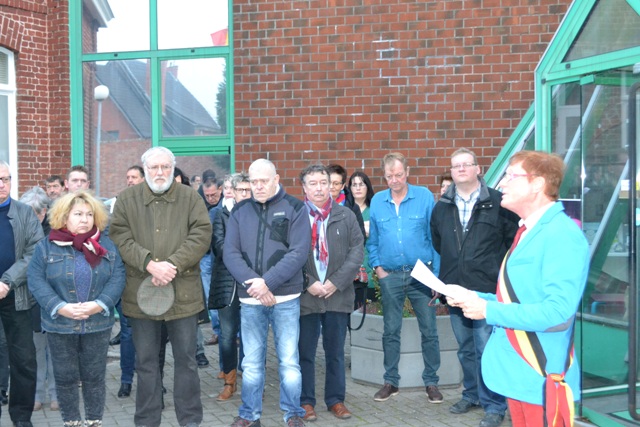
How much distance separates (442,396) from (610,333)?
1.54 m

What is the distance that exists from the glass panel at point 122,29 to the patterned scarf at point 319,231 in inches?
208

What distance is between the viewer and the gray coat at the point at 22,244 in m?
5.43

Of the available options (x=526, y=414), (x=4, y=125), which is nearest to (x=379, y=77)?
(x=4, y=125)

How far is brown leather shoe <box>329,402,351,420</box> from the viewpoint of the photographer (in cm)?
598

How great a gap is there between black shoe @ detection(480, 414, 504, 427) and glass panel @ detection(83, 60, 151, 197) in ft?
20.7

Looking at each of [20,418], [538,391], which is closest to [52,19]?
[20,418]

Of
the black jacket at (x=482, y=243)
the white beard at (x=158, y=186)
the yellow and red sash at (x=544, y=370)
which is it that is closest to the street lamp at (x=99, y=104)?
the white beard at (x=158, y=186)

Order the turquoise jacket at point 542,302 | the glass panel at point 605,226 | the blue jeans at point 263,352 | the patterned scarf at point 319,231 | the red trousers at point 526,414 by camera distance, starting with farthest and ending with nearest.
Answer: the patterned scarf at point 319,231 < the blue jeans at point 263,352 < the glass panel at point 605,226 < the red trousers at point 526,414 < the turquoise jacket at point 542,302

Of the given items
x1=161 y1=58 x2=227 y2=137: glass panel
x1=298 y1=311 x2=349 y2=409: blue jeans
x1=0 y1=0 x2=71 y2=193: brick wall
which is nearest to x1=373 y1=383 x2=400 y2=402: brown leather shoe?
x1=298 y1=311 x2=349 y2=409: blue jeans

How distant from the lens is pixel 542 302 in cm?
318

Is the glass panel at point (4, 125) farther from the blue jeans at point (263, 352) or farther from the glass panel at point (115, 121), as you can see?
the blue jeans at point (263, 352)

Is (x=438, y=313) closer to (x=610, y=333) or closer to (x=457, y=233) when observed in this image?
(x=457, y=233)

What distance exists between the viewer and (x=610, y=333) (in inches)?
220

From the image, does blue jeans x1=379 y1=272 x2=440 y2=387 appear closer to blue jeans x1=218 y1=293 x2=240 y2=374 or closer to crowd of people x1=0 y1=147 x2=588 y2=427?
crowd of people x1=0 y1=147 x2=588 y2=427
